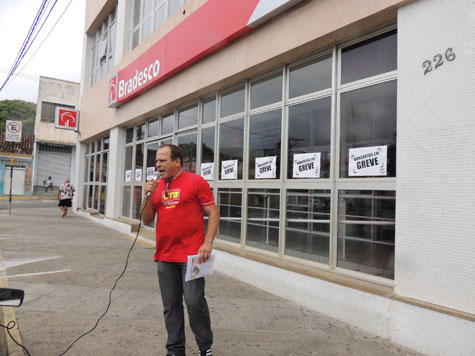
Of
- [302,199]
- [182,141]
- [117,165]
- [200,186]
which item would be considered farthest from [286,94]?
[117,165]

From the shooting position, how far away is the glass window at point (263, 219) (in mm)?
5254

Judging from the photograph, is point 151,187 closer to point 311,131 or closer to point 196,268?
point 196,268

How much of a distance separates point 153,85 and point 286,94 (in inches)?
178

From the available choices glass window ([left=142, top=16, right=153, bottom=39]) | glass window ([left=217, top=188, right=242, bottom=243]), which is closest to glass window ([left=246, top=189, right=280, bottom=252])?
glass window ([left=217, top=188, right=242, bottom=243])

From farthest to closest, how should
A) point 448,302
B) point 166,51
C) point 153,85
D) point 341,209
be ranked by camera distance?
point 153,85 < point 166,51 < point 341,209 < point 448,302

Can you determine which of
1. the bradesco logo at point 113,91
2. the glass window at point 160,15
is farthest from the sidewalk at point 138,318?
the glass window at point 160,15

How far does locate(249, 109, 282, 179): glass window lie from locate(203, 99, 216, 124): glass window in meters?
1.33

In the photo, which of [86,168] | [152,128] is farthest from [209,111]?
[86,168]

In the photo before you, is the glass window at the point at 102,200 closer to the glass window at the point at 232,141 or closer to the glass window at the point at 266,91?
the glass window at the point at 232,141

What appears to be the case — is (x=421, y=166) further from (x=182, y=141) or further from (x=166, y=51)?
(x=166, y=51)

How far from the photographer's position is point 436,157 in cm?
307

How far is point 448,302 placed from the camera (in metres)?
2.91

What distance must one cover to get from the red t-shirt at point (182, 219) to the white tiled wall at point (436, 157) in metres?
2.05

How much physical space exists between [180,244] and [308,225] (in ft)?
8.88
